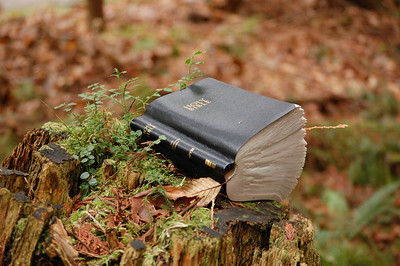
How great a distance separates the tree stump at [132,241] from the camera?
1354mm

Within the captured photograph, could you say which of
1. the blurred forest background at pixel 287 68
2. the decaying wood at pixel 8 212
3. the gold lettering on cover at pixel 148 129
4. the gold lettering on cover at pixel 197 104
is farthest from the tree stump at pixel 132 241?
the blurred forest background at pixel 287 68

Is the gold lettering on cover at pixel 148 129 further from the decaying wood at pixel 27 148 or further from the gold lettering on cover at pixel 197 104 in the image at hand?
the decaying wood at pixel 27 148

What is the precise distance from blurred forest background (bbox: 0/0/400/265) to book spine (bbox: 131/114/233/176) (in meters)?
2.03

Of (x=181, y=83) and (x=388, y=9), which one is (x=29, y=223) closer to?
(x=181, y=83)

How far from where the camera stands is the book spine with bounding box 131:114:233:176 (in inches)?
62.9

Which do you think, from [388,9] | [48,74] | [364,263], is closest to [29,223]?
[364,263]

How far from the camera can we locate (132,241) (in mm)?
1296

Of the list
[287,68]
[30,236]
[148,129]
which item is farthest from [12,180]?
[287,68]

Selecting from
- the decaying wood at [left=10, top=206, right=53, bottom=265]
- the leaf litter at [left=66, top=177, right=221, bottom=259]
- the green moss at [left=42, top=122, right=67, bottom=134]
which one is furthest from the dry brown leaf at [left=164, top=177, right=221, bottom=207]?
the green moss at [left=42, top=122, right=67, bottom=134]

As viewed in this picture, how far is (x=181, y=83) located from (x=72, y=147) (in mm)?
684

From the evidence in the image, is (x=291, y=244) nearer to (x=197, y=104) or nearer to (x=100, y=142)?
(x=197, y=104)

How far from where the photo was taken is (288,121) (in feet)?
5.57

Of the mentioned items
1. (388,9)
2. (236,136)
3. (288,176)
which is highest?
(236,136)

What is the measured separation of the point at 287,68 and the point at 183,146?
4403mm
